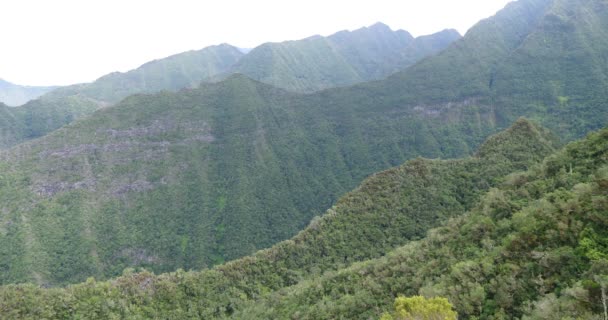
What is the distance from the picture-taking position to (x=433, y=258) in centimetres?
4069

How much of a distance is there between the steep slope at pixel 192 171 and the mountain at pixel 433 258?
195 ft

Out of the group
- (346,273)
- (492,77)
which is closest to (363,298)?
(346,273)

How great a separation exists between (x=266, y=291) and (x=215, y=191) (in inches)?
3394

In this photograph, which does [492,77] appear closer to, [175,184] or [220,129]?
[220,129]

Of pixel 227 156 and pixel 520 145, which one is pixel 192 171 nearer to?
pixel 227 156

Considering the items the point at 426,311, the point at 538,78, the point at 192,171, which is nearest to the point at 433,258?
the point at 426,311

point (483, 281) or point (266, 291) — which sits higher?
point (483, 281)

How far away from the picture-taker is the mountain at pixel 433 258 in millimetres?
27109

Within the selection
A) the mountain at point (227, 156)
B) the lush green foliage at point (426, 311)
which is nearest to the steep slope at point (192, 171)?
the mountain at point (227, 156)

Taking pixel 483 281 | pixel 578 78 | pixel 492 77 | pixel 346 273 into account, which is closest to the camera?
pixel 483 281

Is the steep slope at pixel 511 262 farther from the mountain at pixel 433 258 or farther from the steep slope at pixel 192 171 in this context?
the steep slope at pixel 192 171

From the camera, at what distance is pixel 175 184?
131 m

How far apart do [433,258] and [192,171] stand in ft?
362

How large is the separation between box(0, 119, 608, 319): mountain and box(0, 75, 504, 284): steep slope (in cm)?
5935
